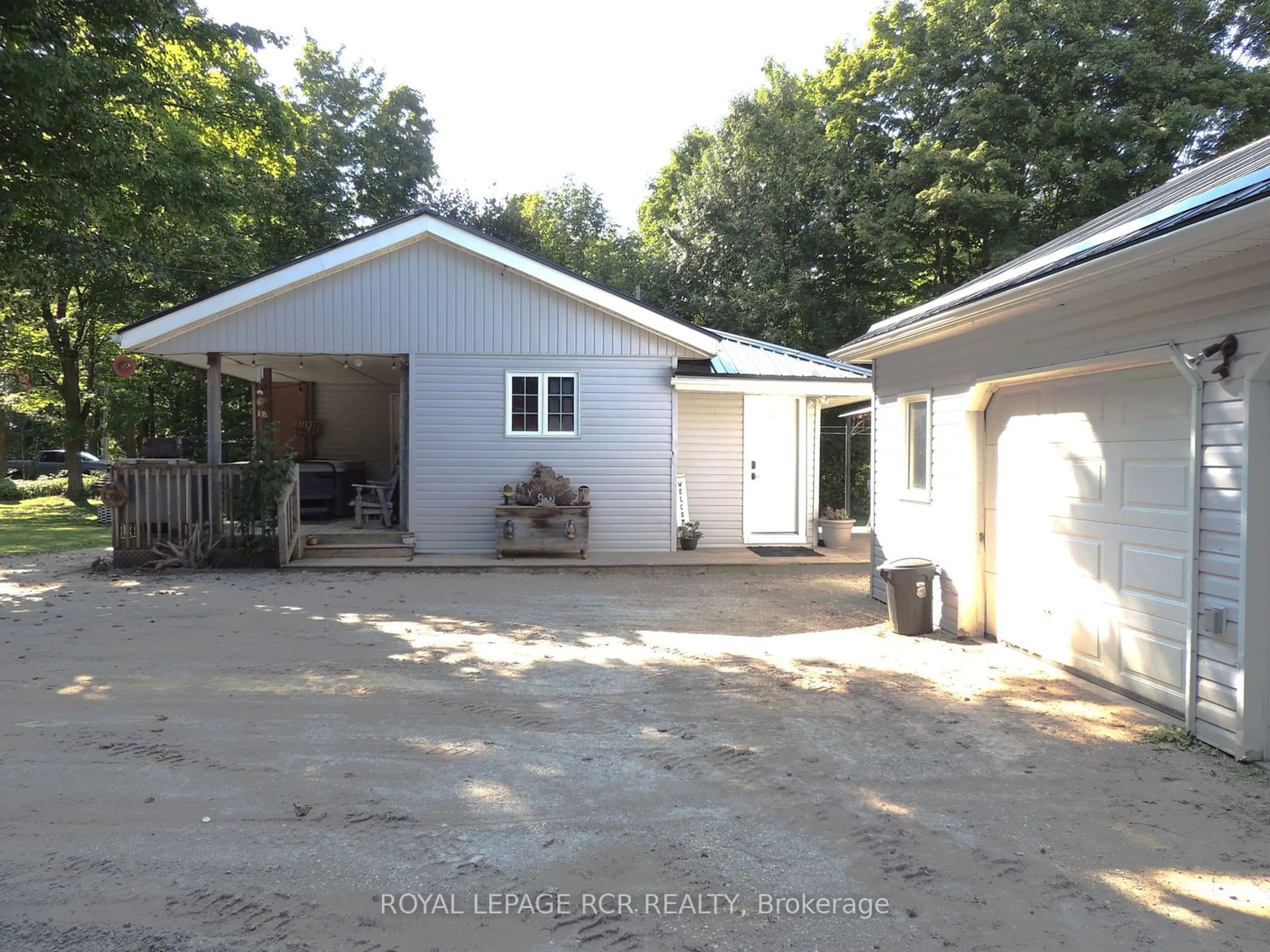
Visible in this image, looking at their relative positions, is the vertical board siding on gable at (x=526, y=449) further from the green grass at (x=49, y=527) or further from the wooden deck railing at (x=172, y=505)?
the green grass at (x=49, y=527)

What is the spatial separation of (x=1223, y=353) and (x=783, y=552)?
29.3 ft

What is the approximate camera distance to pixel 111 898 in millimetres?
2908

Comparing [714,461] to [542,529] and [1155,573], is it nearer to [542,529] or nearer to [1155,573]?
[542,529]

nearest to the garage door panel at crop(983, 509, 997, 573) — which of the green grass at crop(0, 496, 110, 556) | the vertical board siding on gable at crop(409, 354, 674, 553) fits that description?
the vertical board siding on gable at crop(409, 354, 674, 553)

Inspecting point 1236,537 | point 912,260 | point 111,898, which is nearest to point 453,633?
point 111,898

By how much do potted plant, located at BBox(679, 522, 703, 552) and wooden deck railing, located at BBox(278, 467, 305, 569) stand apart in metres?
5.63

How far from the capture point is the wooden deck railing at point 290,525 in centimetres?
1124

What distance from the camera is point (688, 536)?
509 inches

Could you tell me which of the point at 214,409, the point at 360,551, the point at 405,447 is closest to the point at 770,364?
the point at 405,447

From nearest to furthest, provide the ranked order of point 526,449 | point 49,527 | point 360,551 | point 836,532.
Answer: point 360,551, point 526,449, point 836,532, point 49,527

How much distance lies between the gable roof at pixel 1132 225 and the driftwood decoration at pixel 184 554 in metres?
9.00

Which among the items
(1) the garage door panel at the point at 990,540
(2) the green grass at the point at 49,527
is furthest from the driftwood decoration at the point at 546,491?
(2) the green grass at the point at 49,527

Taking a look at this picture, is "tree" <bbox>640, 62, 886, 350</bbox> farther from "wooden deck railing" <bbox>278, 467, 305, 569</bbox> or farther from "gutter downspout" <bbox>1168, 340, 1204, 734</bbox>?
"gutter downspout" <bbox>1168, 340, 1204, 734</bbox>

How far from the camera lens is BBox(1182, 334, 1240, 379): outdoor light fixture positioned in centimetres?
441
